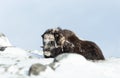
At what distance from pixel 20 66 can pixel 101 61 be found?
3.77 meters

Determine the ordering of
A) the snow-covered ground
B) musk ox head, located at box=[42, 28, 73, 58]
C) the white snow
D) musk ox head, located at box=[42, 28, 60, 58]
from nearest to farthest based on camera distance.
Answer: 1. the snow-covered ground
2. musk ox head, located at box=[42, 28, 73, 58]
3. musk ox head, located at box=[42, 28, 60, 58]
4. the white snow

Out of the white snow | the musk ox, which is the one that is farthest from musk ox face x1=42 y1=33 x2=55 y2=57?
the white snow

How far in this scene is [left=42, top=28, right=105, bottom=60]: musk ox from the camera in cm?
2081

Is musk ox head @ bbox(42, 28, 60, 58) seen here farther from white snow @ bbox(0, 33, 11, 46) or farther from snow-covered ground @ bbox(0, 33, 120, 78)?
white snow @ bbox(0, 33, 11, 46)

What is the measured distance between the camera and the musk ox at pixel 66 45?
68.3 ft

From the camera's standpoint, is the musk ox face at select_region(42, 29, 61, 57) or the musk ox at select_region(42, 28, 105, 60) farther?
the musk ox face at select_region(42, 29, 61, 57)

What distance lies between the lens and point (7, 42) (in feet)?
96.7

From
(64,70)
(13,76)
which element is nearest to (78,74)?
(64,70)

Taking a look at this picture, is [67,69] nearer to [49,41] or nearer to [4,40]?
[49,41]

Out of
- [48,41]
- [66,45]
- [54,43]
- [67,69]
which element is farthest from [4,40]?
[67,69]

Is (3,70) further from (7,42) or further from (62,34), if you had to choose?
(7,42)

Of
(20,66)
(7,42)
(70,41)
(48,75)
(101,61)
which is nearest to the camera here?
(48,75)

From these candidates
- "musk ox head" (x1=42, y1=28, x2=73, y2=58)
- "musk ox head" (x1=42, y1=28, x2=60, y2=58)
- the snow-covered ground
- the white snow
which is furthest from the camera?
the white snow

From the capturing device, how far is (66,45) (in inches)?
826
